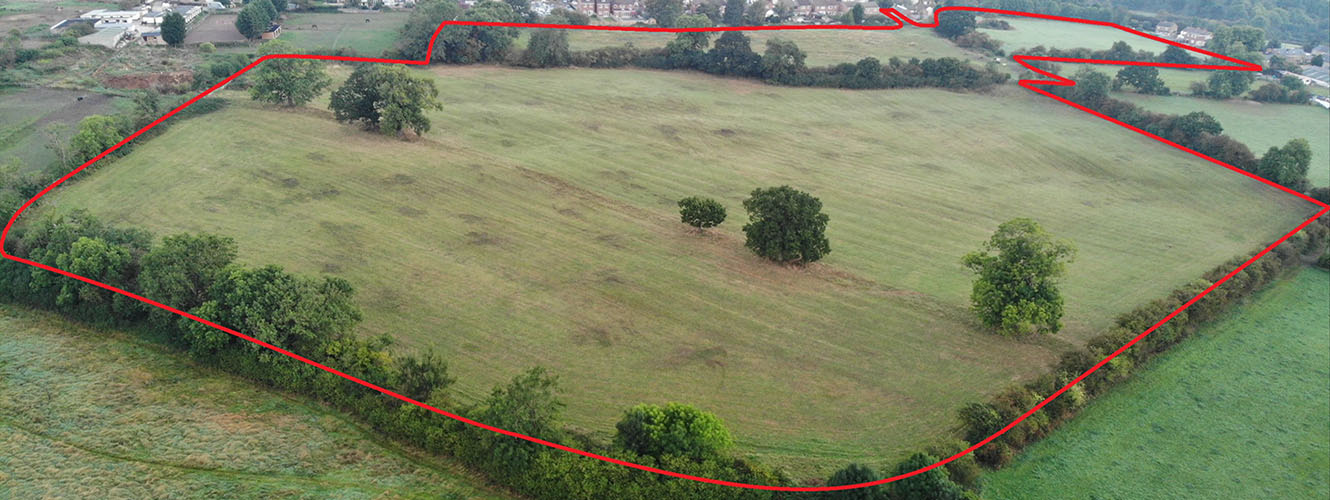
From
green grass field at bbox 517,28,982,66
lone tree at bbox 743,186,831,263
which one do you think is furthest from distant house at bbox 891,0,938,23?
lone tree at bbox 743,186,831,263

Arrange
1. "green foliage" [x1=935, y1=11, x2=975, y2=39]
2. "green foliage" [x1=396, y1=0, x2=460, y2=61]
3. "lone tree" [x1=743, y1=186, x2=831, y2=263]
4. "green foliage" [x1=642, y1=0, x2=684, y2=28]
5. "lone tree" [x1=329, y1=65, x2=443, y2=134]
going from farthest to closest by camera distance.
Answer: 1. "green foliage" [x1=935, y1=11, x2=975, y2=39]
2. "green foliage" [x1=642, y1=0, x2=684, y2=28]
3. "green foliage" [x1=396, y1=0, x2=460, y2=61]
4. "lone tree" [x1=329, y1=65, x2=443, y2=134]
5. "lone tree" [x1=743, y1=186, x2=831, y2=263]

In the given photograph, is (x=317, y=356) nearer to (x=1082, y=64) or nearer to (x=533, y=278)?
(x=533, y=278)

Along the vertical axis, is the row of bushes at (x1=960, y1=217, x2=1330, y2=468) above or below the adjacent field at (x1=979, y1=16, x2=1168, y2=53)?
below

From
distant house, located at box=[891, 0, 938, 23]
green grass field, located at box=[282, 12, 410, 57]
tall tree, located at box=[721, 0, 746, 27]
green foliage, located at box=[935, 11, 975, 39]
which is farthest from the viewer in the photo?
distant house, located at box=[891, 0, 938, 23]

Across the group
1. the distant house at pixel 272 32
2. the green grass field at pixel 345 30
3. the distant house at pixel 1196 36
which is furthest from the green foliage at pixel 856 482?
the distant house at pixel 1196 36

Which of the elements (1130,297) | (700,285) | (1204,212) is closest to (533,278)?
(700,285)

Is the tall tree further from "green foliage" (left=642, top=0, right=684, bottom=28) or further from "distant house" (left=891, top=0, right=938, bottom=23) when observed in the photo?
"distant house" (left=891, top=0, right=938, bottom=23)
